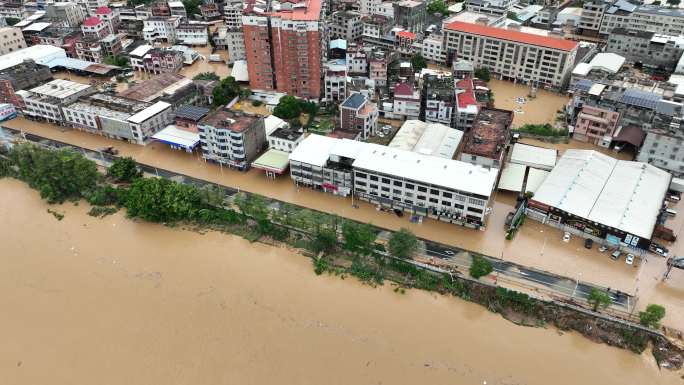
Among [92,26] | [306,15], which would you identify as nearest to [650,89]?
[306,15]

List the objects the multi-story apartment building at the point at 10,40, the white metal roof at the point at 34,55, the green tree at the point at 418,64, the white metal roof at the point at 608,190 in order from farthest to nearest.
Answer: the multi-story apartment building at the point at 10,40, the green tree at the point at 418,64, the white metal roof at the point at 34,55, the white metal roof at the point at 608,190

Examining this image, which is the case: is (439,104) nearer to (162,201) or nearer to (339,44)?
(339,44)

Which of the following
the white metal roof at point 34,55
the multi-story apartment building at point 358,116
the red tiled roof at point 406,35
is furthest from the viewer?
the red tiled roof at point 406,35

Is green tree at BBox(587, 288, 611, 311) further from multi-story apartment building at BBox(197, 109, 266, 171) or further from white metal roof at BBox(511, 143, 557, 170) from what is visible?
multi-story apartment building at BBox(197, 109, 266, 171)

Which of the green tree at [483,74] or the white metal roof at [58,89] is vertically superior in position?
the white metal roof at [58,89]

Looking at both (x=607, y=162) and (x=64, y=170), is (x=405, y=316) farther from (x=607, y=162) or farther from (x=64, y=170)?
(x=64, y=170)

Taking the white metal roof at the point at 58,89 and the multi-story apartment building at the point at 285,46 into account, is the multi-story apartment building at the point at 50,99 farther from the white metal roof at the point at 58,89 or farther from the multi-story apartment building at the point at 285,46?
the multi-story apartment building at the point at 285,46

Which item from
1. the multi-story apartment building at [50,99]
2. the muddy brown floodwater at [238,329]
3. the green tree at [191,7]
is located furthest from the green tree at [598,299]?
the green tree at [191,7]

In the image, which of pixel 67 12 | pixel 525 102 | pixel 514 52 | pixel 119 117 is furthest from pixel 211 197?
pixel 67 12
